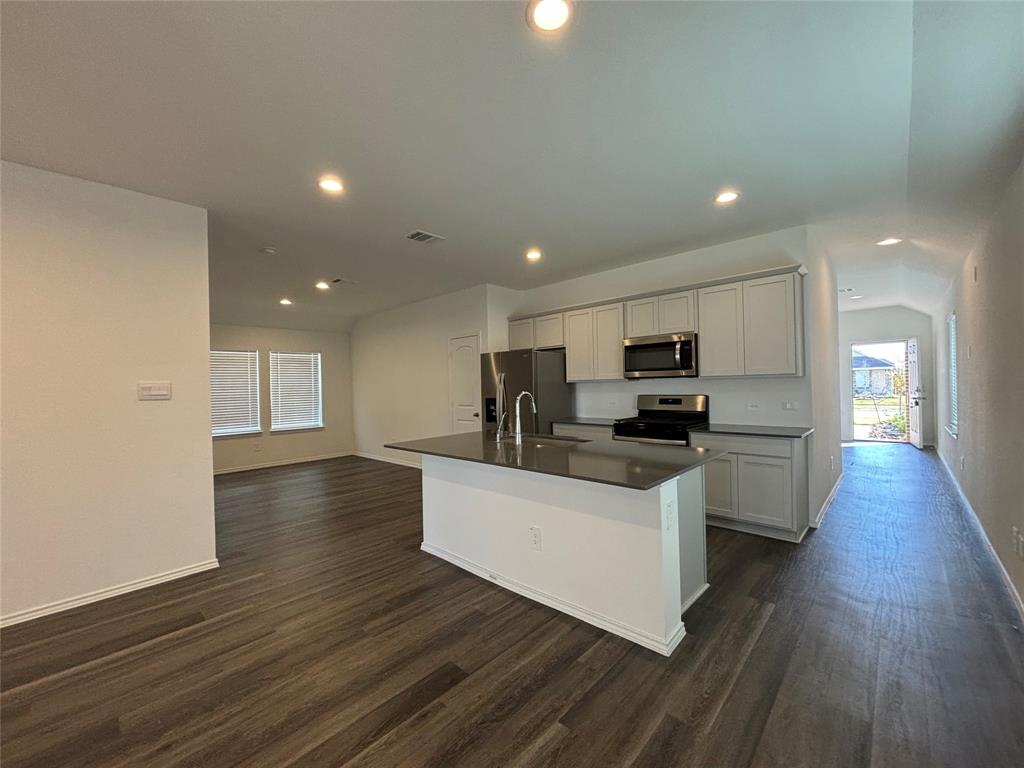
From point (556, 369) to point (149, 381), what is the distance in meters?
3.89

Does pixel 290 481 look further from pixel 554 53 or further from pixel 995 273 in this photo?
pixel 995 273

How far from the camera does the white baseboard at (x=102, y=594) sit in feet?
8.17

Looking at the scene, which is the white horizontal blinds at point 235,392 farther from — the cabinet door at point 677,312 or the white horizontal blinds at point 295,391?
the cabinet door at point 677,312

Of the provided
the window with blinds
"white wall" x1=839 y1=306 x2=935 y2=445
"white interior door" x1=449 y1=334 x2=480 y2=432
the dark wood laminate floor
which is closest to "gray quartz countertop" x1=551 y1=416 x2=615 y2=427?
"white interior door" x1=449 y1=334 x2=480 y2=432

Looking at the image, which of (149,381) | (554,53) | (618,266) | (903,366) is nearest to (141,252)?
(149,381)

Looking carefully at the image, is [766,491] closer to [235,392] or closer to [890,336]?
[890,336]

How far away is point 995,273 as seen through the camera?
2.97 meters

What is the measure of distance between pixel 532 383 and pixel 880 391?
8.94 m

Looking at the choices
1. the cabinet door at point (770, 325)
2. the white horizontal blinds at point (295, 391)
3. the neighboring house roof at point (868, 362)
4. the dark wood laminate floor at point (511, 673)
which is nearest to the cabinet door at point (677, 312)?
the cabinet door at point (770, 325)

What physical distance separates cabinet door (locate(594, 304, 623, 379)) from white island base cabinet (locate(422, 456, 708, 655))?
2.37m

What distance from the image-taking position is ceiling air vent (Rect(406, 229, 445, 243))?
12.3 ft

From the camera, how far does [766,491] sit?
351cm

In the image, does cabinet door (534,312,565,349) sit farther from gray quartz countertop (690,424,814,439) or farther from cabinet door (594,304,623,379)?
gray quartz countertop (690,424,814,439)

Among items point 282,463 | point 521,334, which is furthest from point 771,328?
point 282,463
